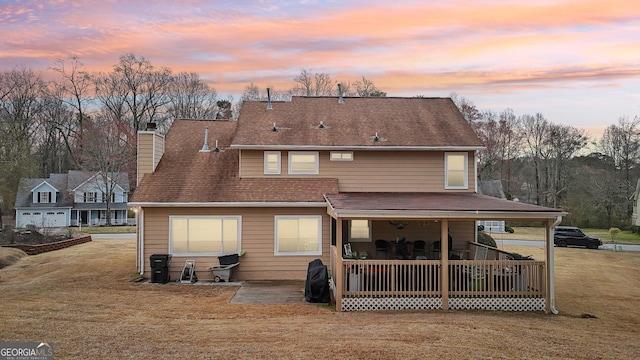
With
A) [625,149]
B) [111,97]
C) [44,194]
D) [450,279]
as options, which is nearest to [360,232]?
[450,279]

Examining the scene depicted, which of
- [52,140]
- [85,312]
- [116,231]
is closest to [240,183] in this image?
[85,312]

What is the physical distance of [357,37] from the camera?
866 inches

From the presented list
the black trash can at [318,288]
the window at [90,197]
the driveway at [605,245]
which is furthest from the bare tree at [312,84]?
the black trash can at [318,288]


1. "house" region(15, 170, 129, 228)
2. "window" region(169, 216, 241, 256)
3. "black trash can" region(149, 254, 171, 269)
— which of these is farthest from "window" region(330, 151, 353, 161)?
"house" region(15, 170, 129, 228)

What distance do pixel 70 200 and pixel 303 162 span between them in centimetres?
4111

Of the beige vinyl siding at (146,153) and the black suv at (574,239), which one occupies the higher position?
the beige vinyl siding at (146,153)

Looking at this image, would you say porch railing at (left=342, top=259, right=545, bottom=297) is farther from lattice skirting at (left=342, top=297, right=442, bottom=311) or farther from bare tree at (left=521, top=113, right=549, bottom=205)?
bare tree at (left=521, top=113, right=549, bottom=205)

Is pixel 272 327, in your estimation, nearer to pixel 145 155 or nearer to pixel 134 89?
A: pixel 145 155

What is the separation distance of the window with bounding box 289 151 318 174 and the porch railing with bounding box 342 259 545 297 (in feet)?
17.8

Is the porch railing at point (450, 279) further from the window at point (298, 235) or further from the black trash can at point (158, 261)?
the black trash can at point (158, 261)

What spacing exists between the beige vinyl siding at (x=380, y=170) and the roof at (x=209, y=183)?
43 centimetres

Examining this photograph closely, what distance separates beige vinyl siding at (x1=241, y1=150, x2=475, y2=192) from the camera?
1658 cm

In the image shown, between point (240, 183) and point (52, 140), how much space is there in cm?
4904

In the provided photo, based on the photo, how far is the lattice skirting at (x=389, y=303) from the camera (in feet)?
38.2
